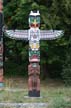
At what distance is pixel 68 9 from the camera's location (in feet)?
52.8

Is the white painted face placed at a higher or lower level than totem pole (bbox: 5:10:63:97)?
higher

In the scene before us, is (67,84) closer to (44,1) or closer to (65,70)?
(65,70)

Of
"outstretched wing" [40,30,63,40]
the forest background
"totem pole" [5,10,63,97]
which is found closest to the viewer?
"totem pole" [5,10,63,97]

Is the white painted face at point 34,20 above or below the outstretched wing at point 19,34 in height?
above

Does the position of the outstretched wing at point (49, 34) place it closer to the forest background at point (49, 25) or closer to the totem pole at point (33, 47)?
the totem pole at point (33, 47)

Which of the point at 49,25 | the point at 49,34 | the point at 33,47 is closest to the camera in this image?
the point at 33,47

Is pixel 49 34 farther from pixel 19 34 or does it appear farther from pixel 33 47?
pixel 19 34

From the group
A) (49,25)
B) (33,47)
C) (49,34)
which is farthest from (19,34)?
(49,25)

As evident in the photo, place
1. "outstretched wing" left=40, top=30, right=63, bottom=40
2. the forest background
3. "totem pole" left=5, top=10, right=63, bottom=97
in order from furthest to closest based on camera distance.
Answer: the forest background
"outstretched wing" left=40, top=30, right=63, bottom=40
"totem pole" left=5, top=10, right=63, bottom=97

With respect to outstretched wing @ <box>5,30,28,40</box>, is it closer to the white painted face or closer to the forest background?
the white painted face

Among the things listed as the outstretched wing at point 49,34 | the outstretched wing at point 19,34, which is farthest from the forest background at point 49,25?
the outstretched wing at point 19,34

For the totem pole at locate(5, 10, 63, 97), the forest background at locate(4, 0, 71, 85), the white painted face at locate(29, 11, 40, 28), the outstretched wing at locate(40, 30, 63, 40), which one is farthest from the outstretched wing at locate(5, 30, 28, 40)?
the forest background at locate(4, 0, 71, 85)

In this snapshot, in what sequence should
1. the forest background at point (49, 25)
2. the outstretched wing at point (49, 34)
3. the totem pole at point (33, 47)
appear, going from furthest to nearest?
the forest background at point (49, 25) < the outstretched wing at point (49, 34) < the totem pole at point (33, 47)

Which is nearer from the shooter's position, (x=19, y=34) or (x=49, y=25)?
(x=19, y=34)
